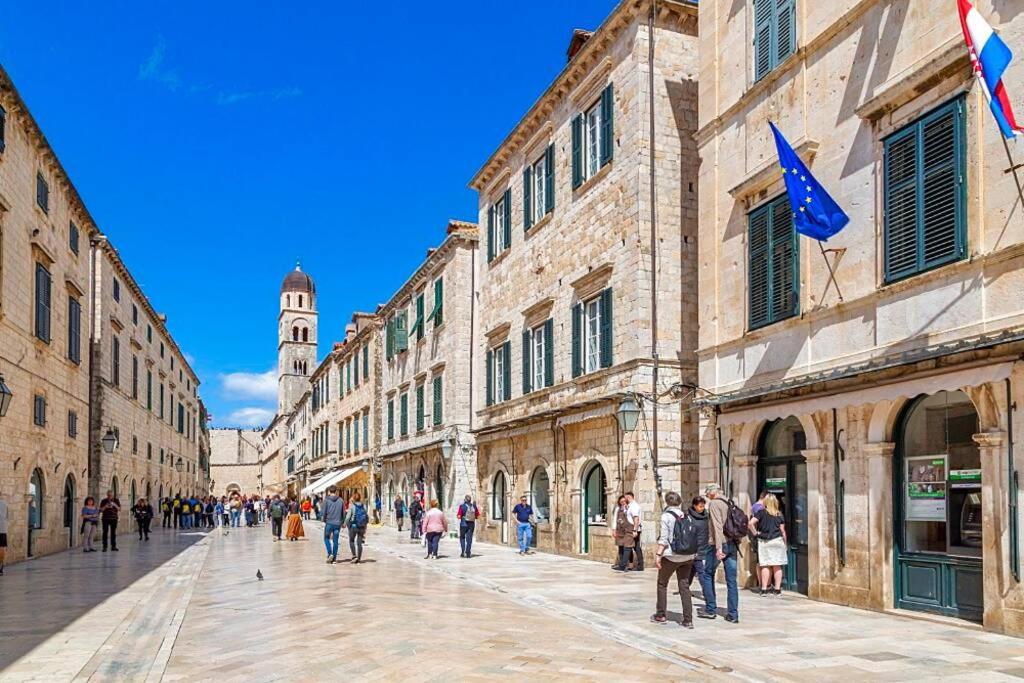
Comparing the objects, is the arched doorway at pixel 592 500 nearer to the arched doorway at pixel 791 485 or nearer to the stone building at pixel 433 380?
the arched doorway at pixel 791 485

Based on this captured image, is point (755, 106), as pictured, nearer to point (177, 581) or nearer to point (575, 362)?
point (575, 362)

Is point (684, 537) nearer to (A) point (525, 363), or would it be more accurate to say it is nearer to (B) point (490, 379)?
(A) point (525, 363)

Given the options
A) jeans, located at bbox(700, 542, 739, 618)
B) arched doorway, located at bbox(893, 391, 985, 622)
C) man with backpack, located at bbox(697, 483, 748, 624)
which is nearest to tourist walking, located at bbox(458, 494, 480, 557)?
man with backpack, located at bbox(697, 483, 748, 624)

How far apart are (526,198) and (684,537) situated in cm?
1575

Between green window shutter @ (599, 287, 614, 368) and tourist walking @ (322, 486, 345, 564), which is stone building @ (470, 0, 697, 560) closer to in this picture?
green window shutter @ (599, 287, 614, 368)

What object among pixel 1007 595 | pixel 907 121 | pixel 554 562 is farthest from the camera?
pixel 554 562

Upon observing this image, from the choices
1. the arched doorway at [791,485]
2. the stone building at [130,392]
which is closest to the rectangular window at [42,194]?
the stone building at [130,392]

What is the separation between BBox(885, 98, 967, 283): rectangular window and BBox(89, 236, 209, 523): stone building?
23110 millimetres

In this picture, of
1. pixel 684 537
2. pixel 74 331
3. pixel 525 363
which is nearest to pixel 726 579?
pixel 684 537

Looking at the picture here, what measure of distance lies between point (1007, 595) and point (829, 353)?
4.01m

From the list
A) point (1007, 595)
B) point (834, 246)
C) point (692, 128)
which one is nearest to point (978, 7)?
point (834, 246)

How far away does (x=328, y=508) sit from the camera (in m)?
21.4

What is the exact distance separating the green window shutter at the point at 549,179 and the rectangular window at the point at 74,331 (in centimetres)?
1288

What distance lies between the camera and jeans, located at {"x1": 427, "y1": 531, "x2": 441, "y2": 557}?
22297 mm
